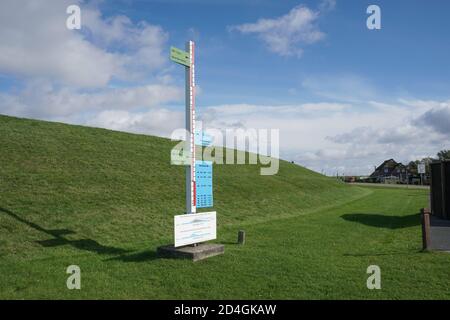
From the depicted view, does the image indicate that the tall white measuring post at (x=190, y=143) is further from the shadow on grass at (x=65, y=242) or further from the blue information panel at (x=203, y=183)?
the shadow on grass at (x=65, y=242)

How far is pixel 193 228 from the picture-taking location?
11.1m

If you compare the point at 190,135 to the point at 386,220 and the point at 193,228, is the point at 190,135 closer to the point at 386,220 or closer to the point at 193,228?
the point at 193,228

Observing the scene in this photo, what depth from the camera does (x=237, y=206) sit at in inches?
877

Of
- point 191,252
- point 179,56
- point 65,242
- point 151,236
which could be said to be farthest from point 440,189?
point 65,242

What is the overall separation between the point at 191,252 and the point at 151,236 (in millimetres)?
4655

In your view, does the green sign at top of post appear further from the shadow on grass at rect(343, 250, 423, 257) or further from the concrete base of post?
the shadow on grass at rect(343, 250, 423, 257)

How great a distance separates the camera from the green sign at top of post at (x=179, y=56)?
35.2ft

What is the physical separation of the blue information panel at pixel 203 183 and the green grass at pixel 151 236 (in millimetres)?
1597

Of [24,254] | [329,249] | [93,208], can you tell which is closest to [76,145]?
[93,208]

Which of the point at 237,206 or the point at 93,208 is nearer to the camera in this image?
the point at 93,208

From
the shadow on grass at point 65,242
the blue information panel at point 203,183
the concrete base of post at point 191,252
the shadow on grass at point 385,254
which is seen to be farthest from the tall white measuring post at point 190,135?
the shadow on grass at point 385,254
